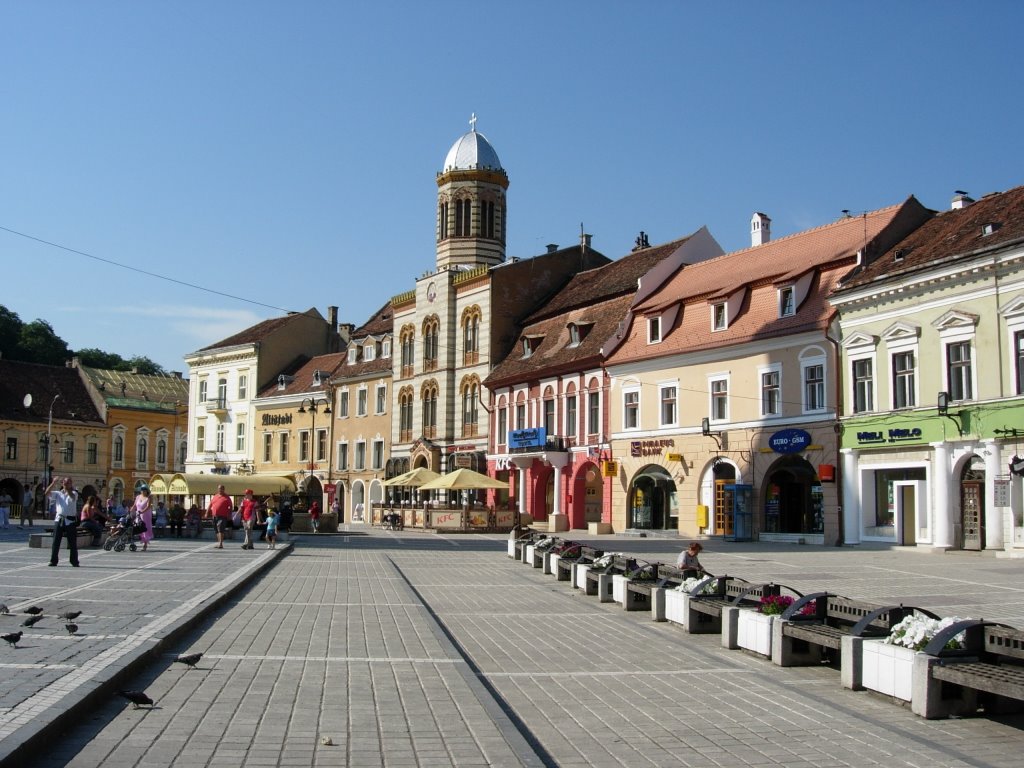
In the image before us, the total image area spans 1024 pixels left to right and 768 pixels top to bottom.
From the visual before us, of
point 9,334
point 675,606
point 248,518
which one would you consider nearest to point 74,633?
point 675,606

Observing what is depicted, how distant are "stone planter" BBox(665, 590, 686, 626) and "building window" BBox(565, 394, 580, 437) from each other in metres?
34.2

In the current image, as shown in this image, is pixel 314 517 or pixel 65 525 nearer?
pixel 65 525

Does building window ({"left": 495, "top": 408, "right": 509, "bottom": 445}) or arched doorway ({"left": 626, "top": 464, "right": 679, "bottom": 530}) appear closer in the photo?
arched doorway ({"left": 626, "top": 464, "right": 679, "bottom": 530})

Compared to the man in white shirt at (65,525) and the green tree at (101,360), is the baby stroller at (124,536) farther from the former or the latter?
the green tree at (101,360)

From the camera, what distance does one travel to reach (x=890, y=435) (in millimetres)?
33000

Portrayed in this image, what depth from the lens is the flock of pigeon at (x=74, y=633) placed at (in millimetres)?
8038

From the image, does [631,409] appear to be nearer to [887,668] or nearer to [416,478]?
[416,478]

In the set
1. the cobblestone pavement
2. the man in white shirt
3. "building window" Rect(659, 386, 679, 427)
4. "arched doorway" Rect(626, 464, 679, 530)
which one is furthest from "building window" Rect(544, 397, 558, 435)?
the cobblestone pavement

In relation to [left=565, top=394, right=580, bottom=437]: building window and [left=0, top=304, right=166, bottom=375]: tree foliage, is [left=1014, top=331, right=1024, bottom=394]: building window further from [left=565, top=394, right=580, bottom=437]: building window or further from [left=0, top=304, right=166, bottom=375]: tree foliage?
[left=0, top=304, right=166, bottom=375]: tree foliage

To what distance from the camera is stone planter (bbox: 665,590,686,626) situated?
14633 millimetres

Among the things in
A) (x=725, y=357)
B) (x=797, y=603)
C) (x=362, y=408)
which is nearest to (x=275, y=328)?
(x=362, y=408)

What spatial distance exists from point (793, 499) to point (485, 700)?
30592 mm

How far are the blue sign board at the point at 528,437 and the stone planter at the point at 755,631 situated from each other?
1470 inches

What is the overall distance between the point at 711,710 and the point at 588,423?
129ft
